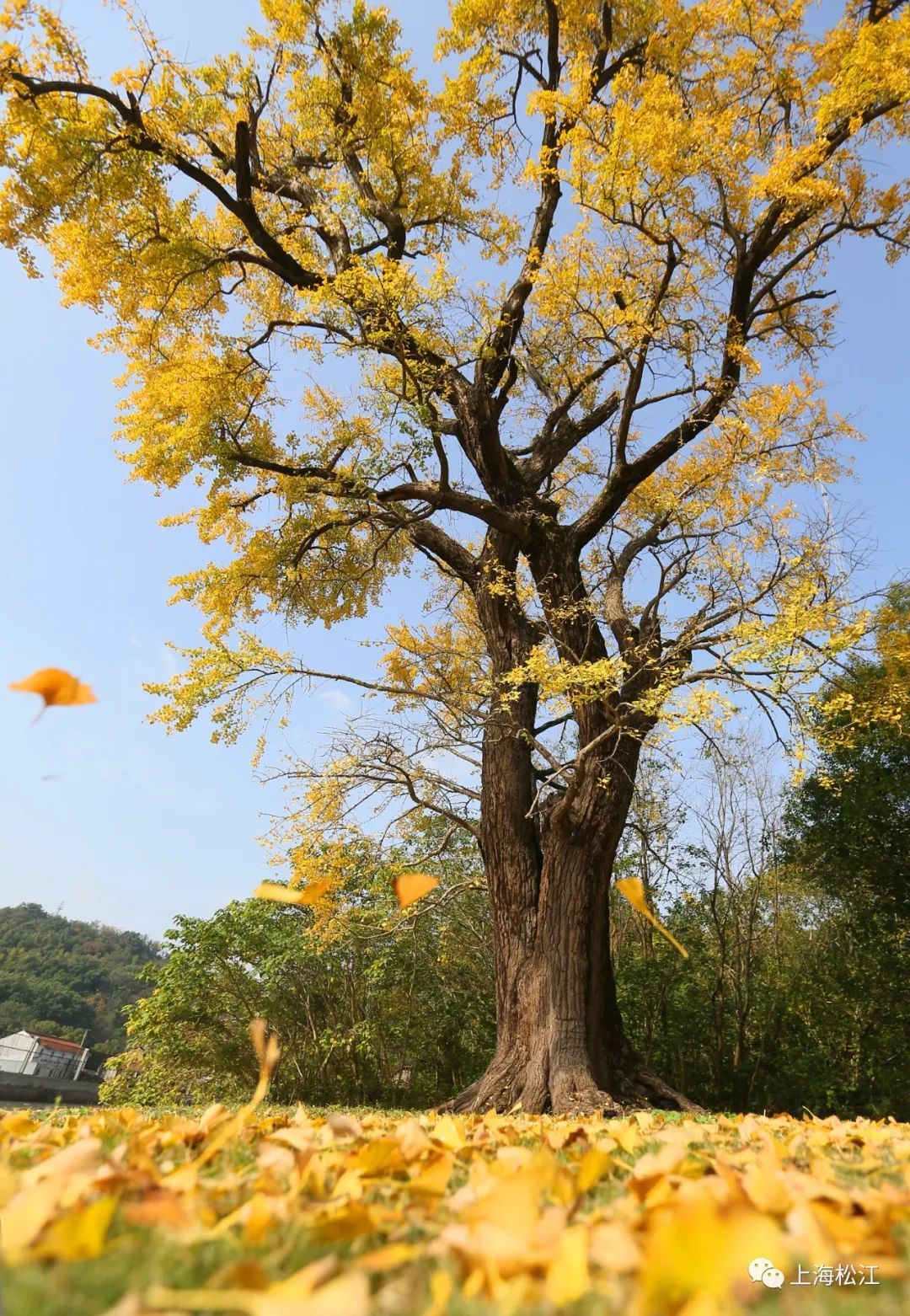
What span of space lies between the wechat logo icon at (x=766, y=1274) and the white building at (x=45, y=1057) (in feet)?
93.7

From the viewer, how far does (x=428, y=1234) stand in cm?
73

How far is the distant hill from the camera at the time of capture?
94.3 ft

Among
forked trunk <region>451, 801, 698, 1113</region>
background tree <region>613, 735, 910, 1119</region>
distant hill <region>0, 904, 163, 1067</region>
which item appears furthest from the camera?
distant hill <region>0, 904, 163, 1067</region>

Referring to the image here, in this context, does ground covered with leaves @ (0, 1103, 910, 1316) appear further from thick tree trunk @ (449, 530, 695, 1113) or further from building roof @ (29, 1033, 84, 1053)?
building roof @ (29, 1033, 84, 1053)

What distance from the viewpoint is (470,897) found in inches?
400

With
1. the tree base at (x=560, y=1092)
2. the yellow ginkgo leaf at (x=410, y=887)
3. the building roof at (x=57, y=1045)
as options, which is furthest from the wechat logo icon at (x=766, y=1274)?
the building roof at (x=57, y=1045)

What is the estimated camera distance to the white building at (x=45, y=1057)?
2450 cm

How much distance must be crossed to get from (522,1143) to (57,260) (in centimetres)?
723

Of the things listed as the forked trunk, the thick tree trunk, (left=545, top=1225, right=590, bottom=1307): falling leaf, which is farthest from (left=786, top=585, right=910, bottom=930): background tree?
(left=545, top=1225, right=590, bottom=1307): falling leaf

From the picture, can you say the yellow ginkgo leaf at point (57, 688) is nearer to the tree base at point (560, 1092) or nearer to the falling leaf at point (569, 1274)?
the falling leaf at point (569, 1274)

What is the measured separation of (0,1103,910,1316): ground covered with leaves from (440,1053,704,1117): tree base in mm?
3847

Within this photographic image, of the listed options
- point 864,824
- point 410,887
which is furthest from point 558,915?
point 864,824

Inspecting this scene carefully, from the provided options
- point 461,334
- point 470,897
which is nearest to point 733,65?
point 461,334

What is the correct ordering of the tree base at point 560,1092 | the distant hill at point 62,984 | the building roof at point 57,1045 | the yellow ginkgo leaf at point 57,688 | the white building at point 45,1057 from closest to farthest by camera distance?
the yellow ginkgo leaf at point 57,688, the tree base at point 560,1092, the white building at point 45,1057, the building roof at point 57,1045, the distant hill at point 62,984
